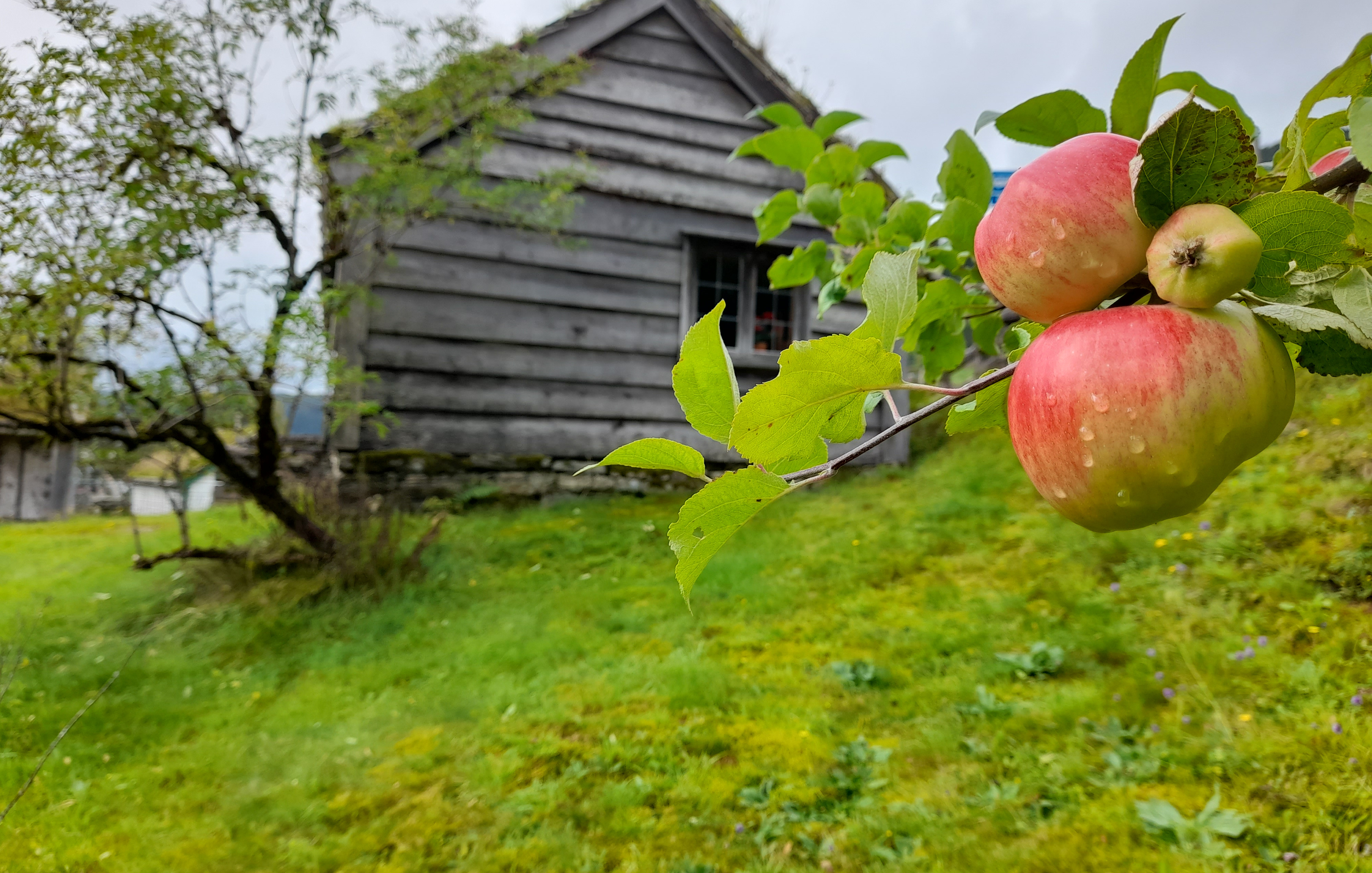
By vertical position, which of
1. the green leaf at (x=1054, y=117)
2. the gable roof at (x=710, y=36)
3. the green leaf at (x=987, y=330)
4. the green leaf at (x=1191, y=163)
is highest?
the gable roof at (x=710, y=36)

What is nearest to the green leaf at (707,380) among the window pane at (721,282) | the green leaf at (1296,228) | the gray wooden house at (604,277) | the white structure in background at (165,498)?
the green leaf at (1296,228)

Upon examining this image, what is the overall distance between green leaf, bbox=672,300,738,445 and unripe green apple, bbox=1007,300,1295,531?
0.17 metres

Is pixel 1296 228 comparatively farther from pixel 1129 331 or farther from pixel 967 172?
pixel 967 172

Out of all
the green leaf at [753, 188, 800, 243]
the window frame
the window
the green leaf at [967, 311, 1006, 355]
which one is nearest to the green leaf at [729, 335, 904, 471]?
the green leaf at [967, 311, 1006, 355]

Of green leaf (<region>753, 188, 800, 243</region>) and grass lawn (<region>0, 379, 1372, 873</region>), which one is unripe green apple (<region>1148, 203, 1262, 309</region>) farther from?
grass lawn (<region>0, 379, 1372, 873</region>)

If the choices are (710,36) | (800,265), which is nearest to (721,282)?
(710,36)

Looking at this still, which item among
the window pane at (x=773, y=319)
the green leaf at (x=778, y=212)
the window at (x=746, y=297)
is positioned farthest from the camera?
the window pane at (x=773, y=319)

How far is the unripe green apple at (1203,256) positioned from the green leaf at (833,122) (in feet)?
2.06

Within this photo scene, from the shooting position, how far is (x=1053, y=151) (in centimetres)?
40

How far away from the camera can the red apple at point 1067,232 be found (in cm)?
37

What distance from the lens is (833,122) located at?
0.98m

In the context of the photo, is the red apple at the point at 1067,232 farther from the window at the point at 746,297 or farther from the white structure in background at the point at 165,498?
the white structure in background at the point at 165,498

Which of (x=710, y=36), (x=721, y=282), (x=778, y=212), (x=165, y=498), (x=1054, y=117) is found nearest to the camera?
(x=1054, y=117)

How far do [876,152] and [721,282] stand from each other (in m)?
5.56
